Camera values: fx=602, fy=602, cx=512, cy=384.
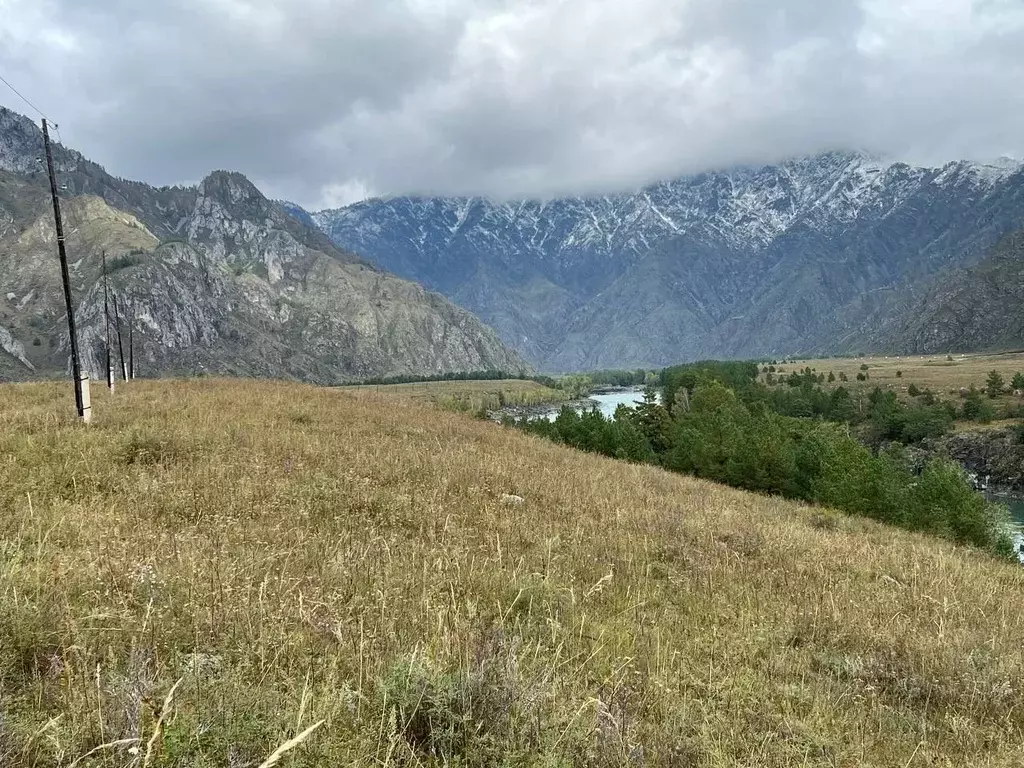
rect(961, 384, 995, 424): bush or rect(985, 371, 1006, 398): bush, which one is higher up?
rect(985, 371, 1006, 398): bush

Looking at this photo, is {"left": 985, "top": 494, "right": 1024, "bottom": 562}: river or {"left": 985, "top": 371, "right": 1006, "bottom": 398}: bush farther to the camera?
{"left": 985, "top": 371, "right": 1006, "bottom": 398}: bush

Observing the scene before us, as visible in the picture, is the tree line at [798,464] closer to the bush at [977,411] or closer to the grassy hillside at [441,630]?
the grassy hillside at [441,630]

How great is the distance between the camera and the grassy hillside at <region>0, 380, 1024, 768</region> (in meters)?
3.10

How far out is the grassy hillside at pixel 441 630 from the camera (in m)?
3.10

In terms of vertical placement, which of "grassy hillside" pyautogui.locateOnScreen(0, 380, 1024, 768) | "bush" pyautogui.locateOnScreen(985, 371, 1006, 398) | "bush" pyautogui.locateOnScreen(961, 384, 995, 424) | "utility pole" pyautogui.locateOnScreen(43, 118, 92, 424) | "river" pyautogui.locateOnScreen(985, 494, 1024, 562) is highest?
"utility pole" pyautogui.locateOnScreen(43, 118, 92, 424)

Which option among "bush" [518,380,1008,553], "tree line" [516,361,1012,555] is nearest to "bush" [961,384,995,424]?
"tree line" [516,361,1012,555]

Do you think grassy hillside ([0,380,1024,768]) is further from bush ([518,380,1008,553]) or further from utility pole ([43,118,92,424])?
bush ([518,380,1008,553])

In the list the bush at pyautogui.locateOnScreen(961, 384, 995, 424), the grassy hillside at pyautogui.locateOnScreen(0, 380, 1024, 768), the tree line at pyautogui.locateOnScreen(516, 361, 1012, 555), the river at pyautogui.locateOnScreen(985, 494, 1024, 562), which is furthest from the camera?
the bush at pyautogui.locateOnScreen(961, 384, 995, 424)

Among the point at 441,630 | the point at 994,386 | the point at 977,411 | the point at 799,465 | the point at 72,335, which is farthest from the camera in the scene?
the point at 994,386

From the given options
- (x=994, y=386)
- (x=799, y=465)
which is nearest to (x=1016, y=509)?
(x=799, y=465)

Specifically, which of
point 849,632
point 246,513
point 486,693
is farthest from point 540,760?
point 246,513

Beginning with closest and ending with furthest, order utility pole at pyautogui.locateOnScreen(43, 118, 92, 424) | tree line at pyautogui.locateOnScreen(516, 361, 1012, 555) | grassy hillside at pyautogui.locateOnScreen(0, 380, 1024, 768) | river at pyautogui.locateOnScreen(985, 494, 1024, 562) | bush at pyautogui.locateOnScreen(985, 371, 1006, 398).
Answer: grassy hillside at pyautogui.locateOnScreen(0, 380, 1024, 768) → utility pole at pyautogui.locateOnScreen(43, 118, 92, 424) → tree line at pyautogui.locateOnScreen(516, 361, 1012, 555) → river at pyautogui.locateOnScreen(985, 494, 1024, 562) → bush at pyautogui.locateOnScreen(985, 371, 1006, 398)

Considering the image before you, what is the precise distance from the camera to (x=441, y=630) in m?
4.39

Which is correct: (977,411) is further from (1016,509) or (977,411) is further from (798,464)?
(798,464)
